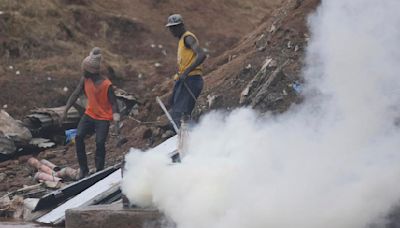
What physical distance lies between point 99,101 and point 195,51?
1.55 m

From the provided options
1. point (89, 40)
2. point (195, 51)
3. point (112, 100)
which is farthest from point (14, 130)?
point (89, 40)

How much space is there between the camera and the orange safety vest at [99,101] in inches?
440

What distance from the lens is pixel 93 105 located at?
1121 centimetres

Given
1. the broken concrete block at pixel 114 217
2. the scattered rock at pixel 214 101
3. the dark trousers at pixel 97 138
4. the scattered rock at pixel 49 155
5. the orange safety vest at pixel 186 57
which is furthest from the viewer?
the scattered rock at pixel 49 155

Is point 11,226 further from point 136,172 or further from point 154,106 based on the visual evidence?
point 154,106

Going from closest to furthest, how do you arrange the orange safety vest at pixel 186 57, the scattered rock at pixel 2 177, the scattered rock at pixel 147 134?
the orange safety vest at pixel 186 57 < the scattered rock at pixel 2 177 < the scattered rock at pixel 147 134

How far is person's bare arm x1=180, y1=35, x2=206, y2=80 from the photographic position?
33.7ft

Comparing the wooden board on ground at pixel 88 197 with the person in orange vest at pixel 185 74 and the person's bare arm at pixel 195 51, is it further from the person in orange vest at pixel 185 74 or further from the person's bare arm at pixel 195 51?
the person's bare arm at pixel 195 51

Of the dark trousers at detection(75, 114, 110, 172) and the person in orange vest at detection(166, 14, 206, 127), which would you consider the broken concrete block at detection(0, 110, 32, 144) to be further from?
the person in orange vest at detection(166, 14, 206, 127)

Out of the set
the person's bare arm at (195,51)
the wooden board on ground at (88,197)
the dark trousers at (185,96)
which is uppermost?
the person's bare arm at (195,51)

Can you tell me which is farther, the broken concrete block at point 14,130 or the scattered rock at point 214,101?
the broken concrete block at point 14,130

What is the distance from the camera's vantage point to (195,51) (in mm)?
10305

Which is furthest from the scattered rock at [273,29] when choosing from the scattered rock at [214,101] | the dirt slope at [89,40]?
the dirt slope at [89,40]

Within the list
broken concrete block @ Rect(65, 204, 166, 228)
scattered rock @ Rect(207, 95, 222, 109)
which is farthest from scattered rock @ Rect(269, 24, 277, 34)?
broken concrete block @ Rect(65, 204, 166, 228)
